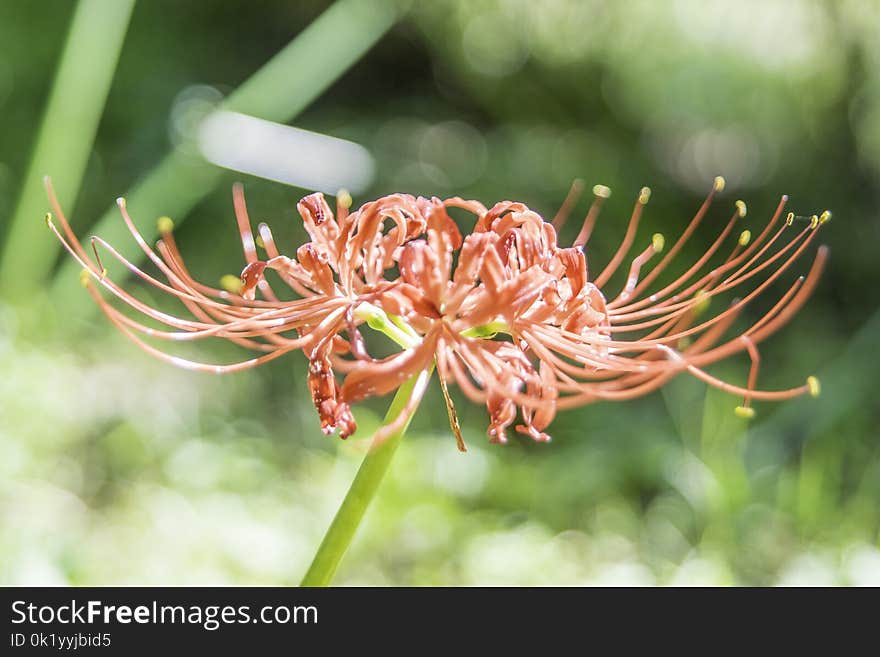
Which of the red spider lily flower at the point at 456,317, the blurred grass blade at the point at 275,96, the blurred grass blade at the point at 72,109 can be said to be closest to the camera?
the red spider lily flower at the point at 456,317

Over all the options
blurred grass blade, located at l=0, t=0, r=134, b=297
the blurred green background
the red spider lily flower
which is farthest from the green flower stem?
blurred grass blade, located at l=0, t=0, r=134, b=297

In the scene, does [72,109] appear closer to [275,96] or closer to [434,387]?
[275,96]

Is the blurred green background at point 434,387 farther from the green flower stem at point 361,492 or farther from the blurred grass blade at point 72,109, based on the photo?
the green flower stem at point 361,492

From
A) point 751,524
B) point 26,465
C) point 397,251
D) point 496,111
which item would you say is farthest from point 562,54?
point 397,251

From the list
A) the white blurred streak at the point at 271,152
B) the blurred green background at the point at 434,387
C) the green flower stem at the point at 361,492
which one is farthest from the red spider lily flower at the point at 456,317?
the white blurred streak at the point at 271,152

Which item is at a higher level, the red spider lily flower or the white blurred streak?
the white blurred streak

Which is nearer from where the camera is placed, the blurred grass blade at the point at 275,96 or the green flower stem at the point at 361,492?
the green flower stem at the point at 361,492

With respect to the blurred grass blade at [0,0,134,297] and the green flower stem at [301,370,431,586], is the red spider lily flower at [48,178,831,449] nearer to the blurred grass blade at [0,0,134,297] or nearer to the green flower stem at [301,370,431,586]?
the green flower stem at [301,370,431,586]

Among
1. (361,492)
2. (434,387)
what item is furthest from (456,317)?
(434,387)

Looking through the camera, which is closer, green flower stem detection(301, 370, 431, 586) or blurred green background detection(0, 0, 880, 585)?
green flower stem detection(301, 370, 431, 586)
